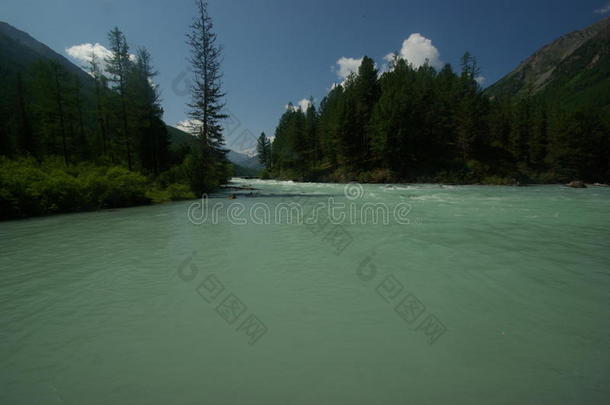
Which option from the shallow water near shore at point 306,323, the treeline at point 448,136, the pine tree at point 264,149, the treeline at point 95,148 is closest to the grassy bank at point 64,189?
the treeline at point 95,148

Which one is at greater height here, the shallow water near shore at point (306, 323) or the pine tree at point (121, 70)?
the pine tree at point (121, 70)

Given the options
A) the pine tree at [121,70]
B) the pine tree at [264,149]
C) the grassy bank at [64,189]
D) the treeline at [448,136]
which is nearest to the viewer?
the grassy bank at [64,189]

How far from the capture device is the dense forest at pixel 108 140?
1645 centimetres

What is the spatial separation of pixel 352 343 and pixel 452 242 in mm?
6576

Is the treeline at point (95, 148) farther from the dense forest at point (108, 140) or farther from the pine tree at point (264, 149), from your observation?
the pine tree at point (264, 149)

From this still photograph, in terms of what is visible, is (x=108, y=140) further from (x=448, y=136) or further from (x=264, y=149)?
(x=264, y=149)

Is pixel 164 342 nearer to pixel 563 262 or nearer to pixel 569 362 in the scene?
pixel 569 362

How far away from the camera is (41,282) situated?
536 centimetres

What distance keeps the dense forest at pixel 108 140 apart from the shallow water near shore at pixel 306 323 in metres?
10.2

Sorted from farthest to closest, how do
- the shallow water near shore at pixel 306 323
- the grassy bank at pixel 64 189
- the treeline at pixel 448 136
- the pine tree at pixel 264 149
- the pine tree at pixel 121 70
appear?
1. the pine tree at pixel 264 149
2. the treeline at pixel 448 136
3. the pine tree at pixel 121 70
4. the grassy bank at pixel 64 189
5. the shallow water near shore at pixel 306 323

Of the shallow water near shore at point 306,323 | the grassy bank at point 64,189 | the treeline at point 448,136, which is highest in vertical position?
the treeline at point 448,136

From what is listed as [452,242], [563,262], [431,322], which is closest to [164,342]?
[431,322]

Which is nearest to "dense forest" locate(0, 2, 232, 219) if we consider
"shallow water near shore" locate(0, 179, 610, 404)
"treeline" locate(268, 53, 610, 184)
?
Answer: "shallow water near shore" locate(0, 179, 610, 404)

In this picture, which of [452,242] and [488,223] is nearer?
[452,242]
